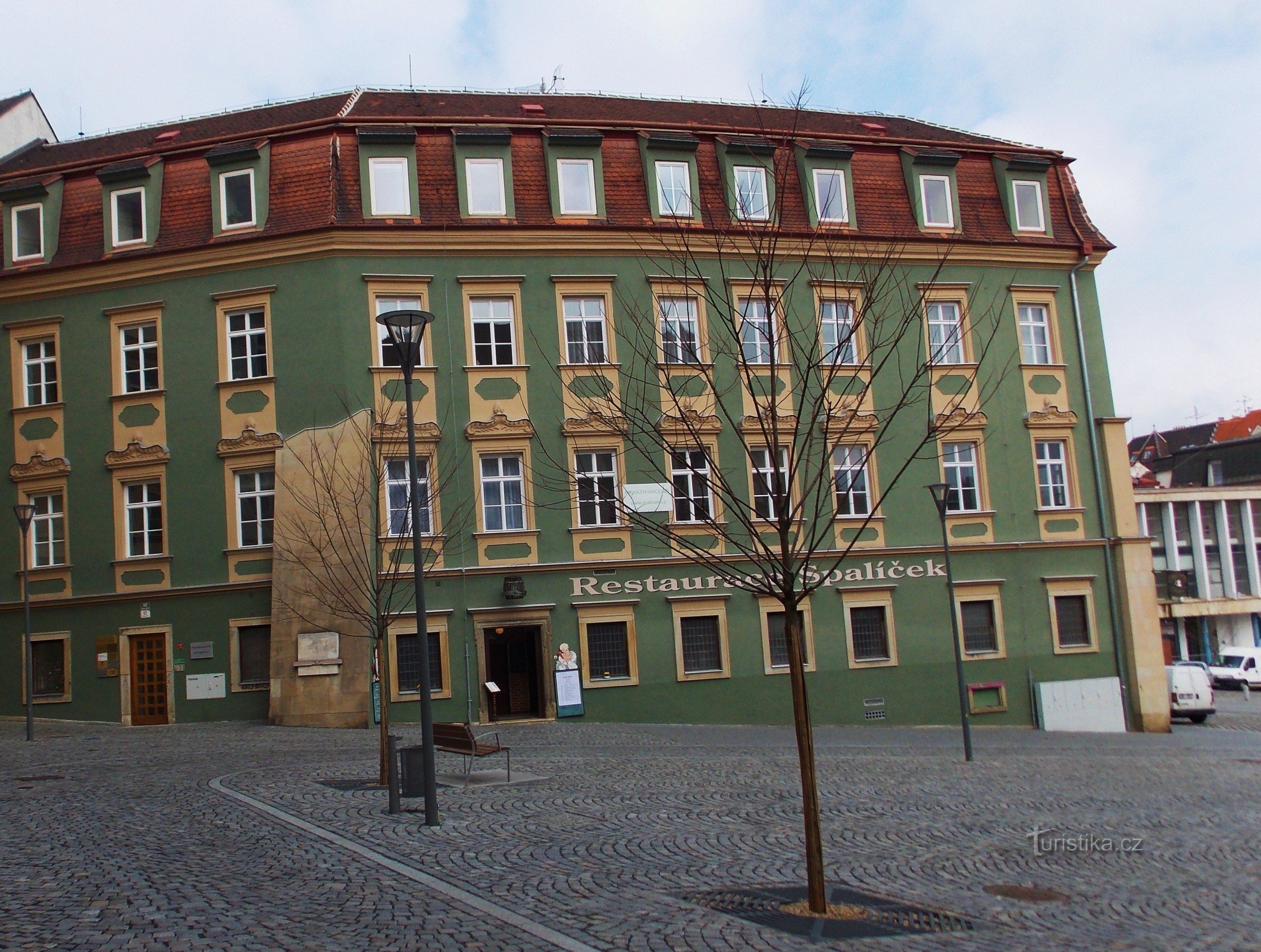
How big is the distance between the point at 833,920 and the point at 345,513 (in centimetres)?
1994

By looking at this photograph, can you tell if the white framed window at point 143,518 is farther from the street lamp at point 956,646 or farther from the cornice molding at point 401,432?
the street lamp at point 956,646

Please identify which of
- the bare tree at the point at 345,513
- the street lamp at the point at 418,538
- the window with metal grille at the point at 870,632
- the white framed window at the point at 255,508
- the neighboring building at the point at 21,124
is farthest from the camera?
the neighboring building at the point at 21,124

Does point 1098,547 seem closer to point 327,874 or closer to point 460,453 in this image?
point 460,453

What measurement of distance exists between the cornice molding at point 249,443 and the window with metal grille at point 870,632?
14017 millimetres

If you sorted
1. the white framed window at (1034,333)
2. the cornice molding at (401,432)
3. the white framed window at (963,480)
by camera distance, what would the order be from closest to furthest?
1. the cornice molding at (401,432)
2. the white framed window at (963,480)
3. the white framed window at (1034,333)

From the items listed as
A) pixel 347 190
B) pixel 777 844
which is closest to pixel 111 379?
pixel 347 190

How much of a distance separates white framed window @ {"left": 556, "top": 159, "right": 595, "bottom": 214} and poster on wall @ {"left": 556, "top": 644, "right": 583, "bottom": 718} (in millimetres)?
10213

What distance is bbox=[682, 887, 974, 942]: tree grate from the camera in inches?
336

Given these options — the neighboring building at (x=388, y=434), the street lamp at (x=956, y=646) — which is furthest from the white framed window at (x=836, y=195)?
the street lamp at (x=956, y=646)

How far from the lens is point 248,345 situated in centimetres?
2895

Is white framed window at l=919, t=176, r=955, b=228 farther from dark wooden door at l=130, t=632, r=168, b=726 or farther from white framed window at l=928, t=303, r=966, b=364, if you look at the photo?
dark wooden door at l=130, t=632, r=168, b=726

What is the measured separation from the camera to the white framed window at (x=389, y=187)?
94.6 ft

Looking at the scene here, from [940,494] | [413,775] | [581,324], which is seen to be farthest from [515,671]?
[413,775]

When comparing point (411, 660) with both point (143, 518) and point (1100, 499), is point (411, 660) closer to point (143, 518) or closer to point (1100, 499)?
point (143, 518)
